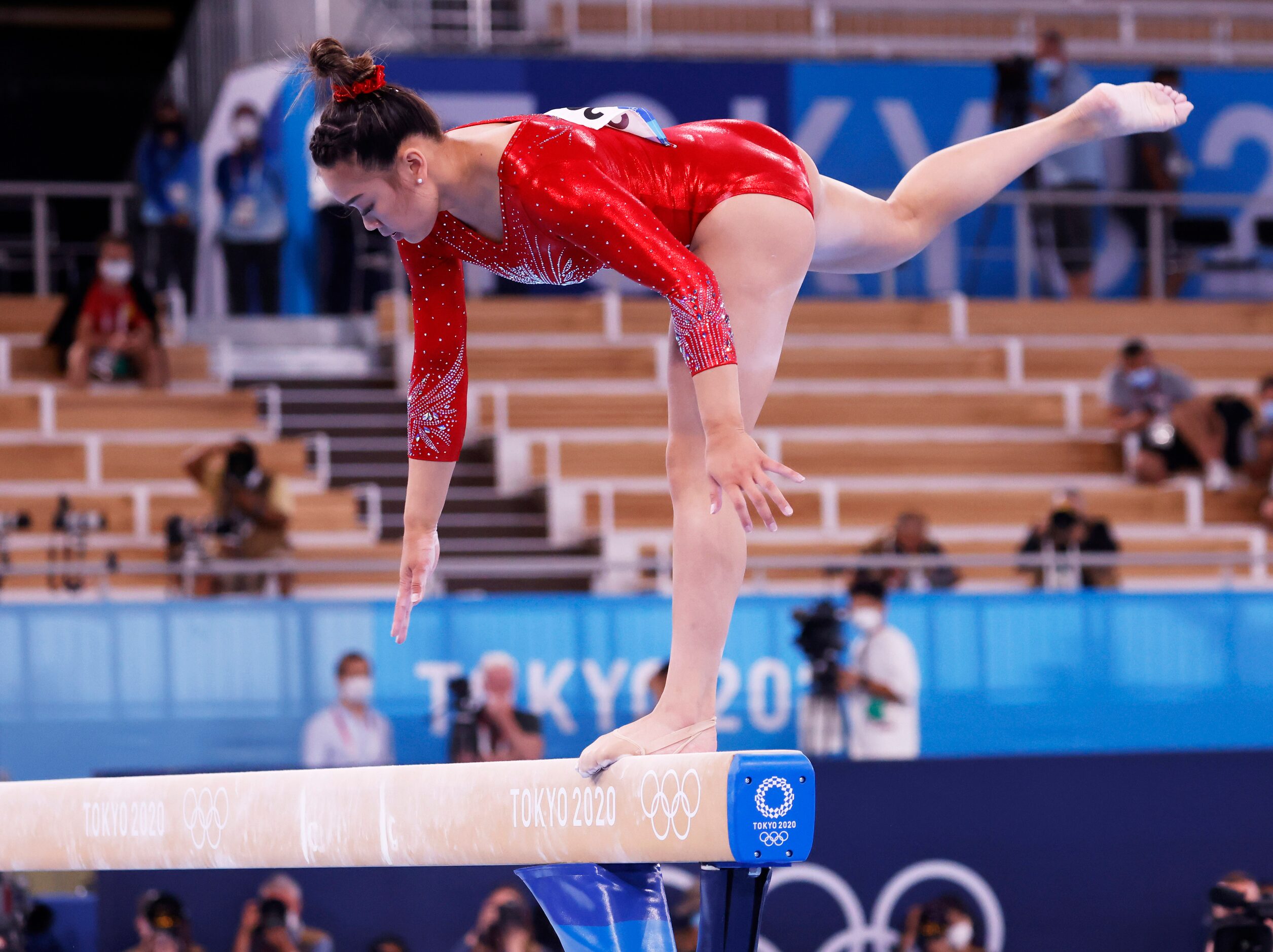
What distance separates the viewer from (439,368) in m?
3.36

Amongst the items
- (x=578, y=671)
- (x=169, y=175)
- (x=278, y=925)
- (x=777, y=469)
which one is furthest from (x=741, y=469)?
(x=169, y=175)

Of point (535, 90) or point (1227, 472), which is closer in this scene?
point (1227, 472)

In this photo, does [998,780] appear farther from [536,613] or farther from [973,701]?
[536,613]

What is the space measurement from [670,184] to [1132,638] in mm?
5283

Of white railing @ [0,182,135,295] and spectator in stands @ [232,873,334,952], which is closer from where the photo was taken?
spectator in stands @ [232,873,334,952]

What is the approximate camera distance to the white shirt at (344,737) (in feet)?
23.6

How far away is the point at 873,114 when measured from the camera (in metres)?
12.3

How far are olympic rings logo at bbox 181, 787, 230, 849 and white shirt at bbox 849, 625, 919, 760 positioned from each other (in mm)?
4537

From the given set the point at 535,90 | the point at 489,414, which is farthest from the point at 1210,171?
the point at 489,414

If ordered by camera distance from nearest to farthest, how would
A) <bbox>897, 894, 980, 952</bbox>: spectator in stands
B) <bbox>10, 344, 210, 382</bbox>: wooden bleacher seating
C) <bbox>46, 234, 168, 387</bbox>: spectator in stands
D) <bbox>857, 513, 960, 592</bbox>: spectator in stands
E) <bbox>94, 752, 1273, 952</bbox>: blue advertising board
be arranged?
<bbox>897, 894, 980, 952</bbox>: spectator in stands → <bbox>94, 752, 1273, 952</bbox>: blue advertising board → <bbox>857, 513, 960, 592</bbox>: spectator in stands → <bbox>46, 234, 168, 387</bbox>: spectator in stands → <bbox>10, 344, 210, 382</bbox>: wooden bleacher seating

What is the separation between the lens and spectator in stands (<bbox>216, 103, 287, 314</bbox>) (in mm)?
10992

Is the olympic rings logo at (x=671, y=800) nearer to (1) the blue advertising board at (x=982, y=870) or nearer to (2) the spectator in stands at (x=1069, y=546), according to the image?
(1) the blue advertising board at (x=982, y=870)

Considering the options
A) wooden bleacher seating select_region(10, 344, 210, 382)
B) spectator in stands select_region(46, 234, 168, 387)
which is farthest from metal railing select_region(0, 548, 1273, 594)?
wooden bleacher seating select_region(10, 344, 210, 382)

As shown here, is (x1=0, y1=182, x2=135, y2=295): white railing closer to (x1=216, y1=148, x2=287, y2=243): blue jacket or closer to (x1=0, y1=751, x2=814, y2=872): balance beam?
(x1=216, y1=148, x2=287, y2=243): blue jacket
